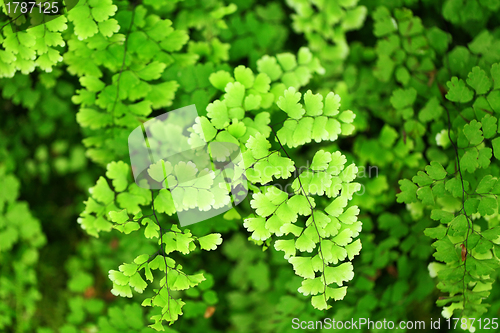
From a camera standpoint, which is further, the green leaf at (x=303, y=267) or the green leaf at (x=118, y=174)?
the green leaf at (x=118, y=174)

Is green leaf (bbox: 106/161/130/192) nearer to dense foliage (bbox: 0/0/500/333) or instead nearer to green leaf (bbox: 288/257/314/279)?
dense foliage (bbox: 0/0/500/333)

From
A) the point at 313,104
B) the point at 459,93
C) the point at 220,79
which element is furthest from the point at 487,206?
the point at 220,79

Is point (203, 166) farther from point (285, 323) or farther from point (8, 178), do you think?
point (8, 178)

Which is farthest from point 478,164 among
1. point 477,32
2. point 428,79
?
point 477,32

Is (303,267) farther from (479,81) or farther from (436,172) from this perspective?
(479,81)

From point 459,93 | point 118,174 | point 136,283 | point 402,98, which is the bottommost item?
point 136,283

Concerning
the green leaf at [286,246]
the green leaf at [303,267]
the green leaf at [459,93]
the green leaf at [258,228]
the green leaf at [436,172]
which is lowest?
the green leaf at [303,267]

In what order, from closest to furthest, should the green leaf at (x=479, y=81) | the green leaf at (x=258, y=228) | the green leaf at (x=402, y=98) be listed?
the green leaf at (x=258, y=228), the green leaf at (x=479, y=81), the green leaf at (x=402, y=98)

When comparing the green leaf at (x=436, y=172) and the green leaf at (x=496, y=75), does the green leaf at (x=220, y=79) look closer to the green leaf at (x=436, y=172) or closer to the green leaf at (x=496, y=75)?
the green leaf at (x=436, y=172)

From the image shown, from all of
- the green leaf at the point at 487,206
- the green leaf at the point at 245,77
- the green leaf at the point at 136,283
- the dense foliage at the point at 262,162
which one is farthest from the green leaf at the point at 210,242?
the green leaf at the point at 487,206
